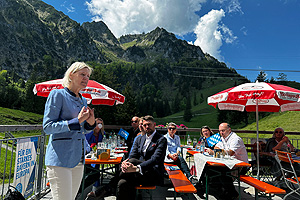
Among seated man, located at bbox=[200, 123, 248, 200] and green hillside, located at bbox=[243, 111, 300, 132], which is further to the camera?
green hillside, located at bbox=[243, 111, 300, 132]

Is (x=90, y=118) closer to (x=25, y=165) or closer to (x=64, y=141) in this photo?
(x=64, y=141)

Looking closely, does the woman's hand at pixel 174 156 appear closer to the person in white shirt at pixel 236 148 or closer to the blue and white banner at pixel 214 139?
the blue and white banner at pixel 214 139

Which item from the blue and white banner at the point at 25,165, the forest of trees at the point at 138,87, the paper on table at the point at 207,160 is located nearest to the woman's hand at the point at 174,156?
the paper on table at the point at 207,160

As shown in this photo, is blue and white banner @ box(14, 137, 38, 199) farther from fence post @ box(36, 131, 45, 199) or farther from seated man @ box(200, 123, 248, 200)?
seated man @ box(200, 123, 248, 200)

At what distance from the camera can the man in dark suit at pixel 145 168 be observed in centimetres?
331

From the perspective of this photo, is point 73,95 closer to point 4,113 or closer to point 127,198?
point 127,198

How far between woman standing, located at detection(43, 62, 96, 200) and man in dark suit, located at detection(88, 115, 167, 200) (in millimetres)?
1596

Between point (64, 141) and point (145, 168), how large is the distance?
1949mm

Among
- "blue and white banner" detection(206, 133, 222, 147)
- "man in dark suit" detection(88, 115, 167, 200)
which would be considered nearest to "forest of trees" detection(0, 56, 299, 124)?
"blue and white banner" detection(206, 133, 222, 147)

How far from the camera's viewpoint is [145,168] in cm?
336

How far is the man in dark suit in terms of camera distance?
331cm

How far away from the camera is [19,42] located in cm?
12338

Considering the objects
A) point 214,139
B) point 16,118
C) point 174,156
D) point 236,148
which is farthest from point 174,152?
point 16,118

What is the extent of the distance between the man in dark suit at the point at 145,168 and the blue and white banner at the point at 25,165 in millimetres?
1542
